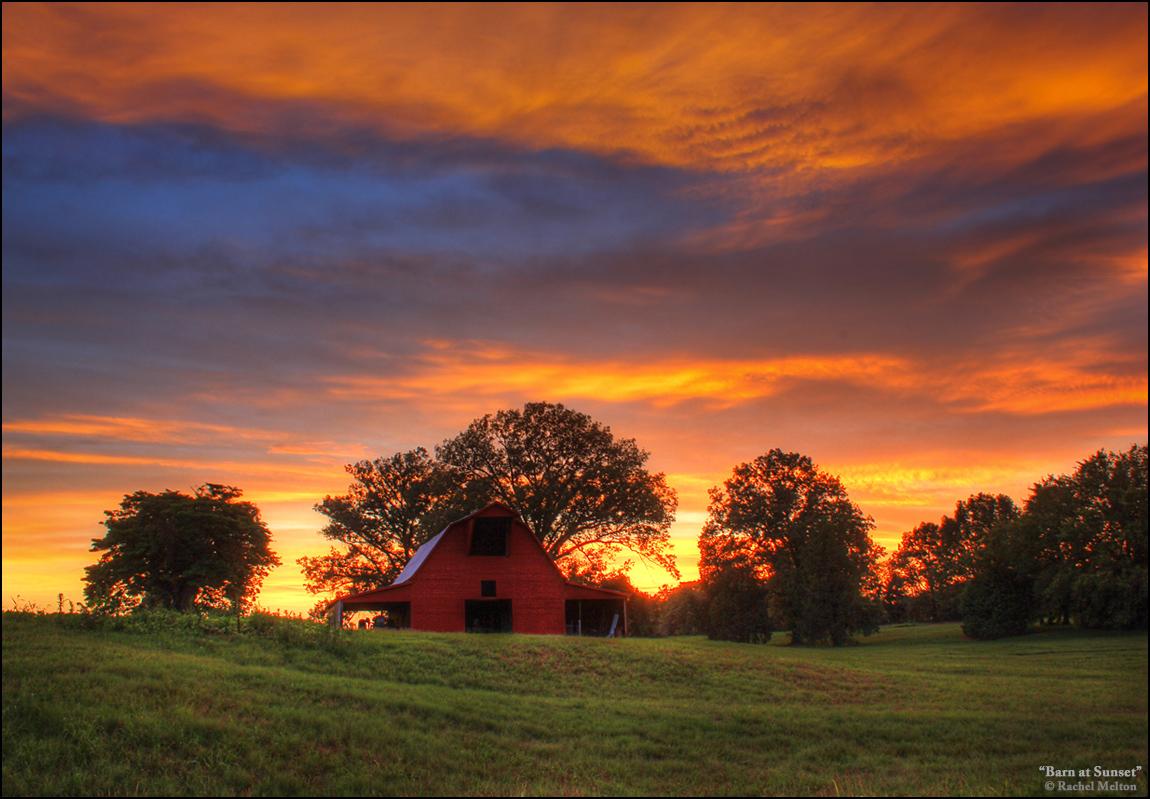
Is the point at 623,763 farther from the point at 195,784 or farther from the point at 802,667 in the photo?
the point at 802,667

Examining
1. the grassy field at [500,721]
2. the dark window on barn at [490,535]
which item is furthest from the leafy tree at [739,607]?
the grassy field at [500,721]

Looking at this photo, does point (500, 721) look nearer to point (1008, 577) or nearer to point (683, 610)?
point (1008, 577)

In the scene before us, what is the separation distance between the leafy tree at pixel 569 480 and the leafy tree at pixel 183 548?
1508 cm

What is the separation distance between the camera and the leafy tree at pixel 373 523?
63.8m

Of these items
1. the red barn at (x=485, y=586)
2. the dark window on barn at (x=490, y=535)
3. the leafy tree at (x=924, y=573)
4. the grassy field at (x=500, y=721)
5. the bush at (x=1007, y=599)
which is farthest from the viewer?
the leafy tree at (x=924, y=573)

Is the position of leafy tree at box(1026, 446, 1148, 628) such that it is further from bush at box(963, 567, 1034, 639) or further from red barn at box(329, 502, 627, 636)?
red barn at box(329, 502, 627, 636)

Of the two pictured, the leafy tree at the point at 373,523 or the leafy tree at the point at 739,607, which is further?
the leafy tree at the point at 373,523

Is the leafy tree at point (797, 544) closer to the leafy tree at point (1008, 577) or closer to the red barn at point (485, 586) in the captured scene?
the red barn at point (485, 586)

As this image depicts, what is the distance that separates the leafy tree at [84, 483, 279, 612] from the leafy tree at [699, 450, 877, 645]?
32.1m

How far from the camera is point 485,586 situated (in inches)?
1608

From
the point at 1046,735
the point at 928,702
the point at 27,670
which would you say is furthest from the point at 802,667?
the point at 27,670

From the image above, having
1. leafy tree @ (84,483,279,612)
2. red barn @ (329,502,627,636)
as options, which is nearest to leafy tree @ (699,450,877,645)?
red barn @ (329,502,627,636)

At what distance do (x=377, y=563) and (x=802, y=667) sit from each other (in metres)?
45.5

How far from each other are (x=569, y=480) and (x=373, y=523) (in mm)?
17740
